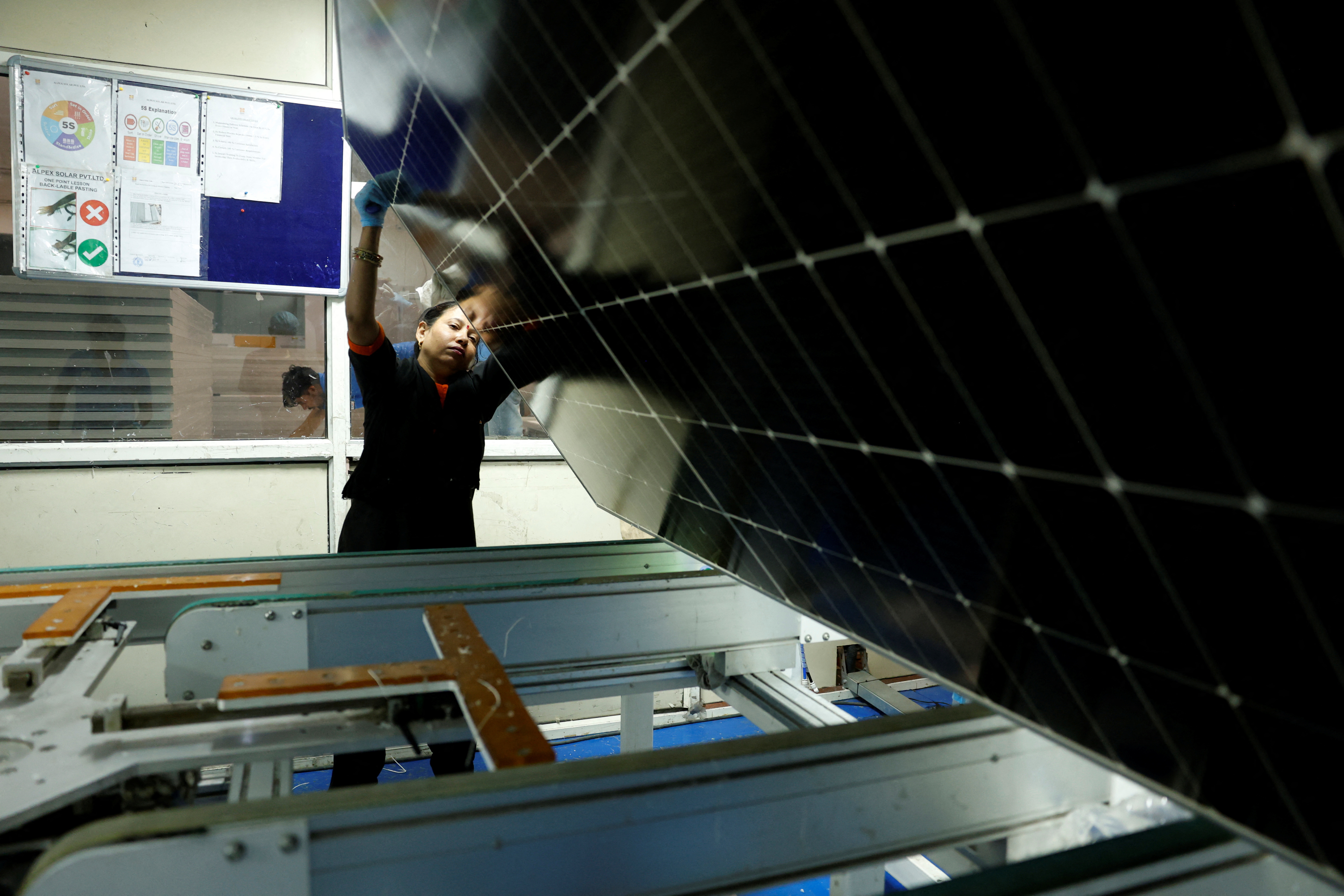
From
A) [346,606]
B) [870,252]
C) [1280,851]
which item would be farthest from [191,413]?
[1280,851]

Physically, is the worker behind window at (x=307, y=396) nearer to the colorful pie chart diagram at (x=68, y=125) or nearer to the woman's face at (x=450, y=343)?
the woman's face at (x=450, y=343)

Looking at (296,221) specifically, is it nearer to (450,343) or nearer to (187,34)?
(187,34)

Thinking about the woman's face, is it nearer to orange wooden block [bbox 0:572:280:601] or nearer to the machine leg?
orange wooden block [bbox 0:572:280:601]

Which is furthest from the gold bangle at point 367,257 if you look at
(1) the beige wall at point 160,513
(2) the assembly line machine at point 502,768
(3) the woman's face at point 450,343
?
(1) the beige wall at point 160,513

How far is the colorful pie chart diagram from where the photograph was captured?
4.24 m

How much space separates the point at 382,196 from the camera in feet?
10.1

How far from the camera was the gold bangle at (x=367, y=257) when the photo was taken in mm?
3357

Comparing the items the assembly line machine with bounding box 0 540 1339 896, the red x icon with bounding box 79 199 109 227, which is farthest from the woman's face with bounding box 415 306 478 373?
the red x icon with bounding box 79 199 109 227

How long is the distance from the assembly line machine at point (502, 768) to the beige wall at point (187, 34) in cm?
320

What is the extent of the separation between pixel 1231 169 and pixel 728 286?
785 mm

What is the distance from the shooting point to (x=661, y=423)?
2102 mm

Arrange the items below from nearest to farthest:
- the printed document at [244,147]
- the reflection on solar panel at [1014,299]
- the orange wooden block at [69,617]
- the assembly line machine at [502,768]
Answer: the reflection on solar panel at [1014,299], the assembly line machine at [502,768], the orange wooden block at [69,617], the printed document at [244,147]

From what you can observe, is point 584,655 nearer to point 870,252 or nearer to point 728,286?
point 728,286

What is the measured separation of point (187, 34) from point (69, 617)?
12.1ft
